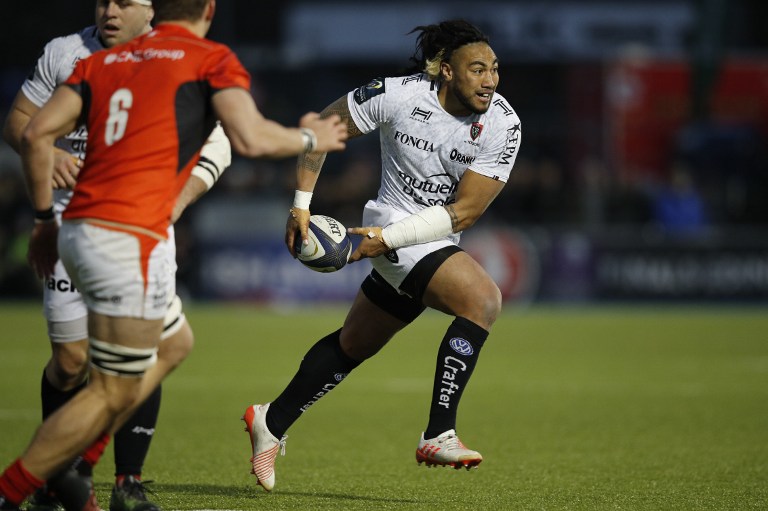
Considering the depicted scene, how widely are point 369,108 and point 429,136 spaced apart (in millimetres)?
337

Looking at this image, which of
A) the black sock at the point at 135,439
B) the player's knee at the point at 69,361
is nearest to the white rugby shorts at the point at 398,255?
the black sock at the point at 135,439

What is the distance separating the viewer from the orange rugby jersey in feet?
14.8

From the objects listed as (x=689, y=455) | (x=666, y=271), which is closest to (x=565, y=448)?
(x=689, y=455)

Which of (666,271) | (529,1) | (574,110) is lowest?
(666,271)

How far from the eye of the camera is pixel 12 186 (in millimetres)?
19531

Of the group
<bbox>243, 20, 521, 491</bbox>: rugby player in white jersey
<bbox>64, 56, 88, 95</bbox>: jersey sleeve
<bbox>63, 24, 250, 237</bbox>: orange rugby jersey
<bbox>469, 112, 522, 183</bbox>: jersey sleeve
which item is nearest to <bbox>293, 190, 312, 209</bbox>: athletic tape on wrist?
<bbox>243, 20, 521, 491</bbox>: rugby player in white jersey

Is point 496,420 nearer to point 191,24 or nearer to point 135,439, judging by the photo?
point 135,439

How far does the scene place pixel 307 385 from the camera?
21.0 ft

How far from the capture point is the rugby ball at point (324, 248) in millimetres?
6070

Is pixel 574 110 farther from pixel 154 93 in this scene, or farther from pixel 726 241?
pixel 154 93

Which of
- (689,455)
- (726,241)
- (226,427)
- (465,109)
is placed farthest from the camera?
(726,241)

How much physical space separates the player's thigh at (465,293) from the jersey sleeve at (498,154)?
49 centimetres

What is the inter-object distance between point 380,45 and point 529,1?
3163 millimetres

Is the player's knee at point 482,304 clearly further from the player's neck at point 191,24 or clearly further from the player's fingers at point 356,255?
the player's neck at point 191,24
